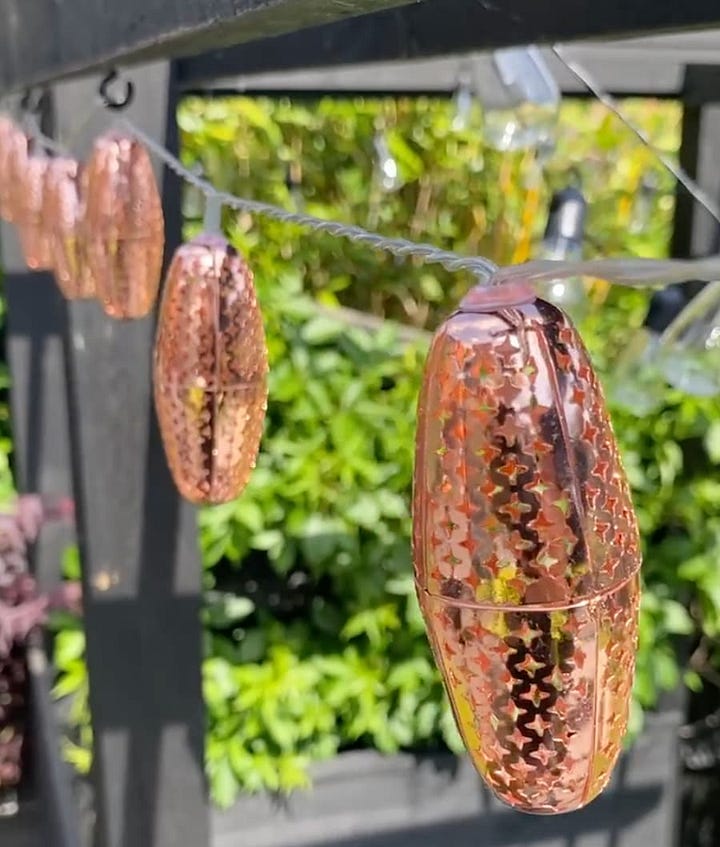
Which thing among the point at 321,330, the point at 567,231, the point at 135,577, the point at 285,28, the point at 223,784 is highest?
the point at 285,28

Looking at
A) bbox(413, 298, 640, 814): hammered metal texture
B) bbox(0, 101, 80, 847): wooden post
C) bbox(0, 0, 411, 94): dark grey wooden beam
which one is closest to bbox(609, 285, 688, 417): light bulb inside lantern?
bbox(0, 0, 411, 94): dark grey wooden beam

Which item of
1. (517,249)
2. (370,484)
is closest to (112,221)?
(370,484)

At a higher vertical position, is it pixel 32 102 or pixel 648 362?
pixel 32 102

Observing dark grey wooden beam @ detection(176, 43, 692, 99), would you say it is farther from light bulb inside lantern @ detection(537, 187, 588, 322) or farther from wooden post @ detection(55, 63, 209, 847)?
wooden post @ detection(55, 63, 209, 847)

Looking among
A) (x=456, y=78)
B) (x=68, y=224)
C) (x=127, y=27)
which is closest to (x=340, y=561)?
(x=456, y=78)

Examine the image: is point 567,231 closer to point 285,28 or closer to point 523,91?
point 523,91

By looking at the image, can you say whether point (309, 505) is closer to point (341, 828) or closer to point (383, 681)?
point (383, 681)
